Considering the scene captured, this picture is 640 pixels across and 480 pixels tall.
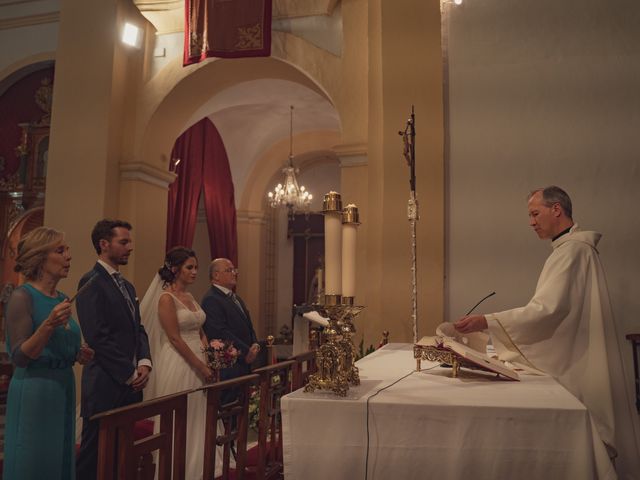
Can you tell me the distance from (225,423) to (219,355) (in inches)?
42.6

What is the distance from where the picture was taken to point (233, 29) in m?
6.43

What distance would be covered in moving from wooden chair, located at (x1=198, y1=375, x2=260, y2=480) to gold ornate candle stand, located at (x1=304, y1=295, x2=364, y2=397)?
810 millimetres

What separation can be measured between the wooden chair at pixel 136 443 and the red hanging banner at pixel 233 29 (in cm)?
489

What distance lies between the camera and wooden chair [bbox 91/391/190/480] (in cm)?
201

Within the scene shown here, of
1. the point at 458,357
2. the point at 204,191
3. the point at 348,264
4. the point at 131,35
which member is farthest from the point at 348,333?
the point at 204,191

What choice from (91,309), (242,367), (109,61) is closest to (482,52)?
(242,367)

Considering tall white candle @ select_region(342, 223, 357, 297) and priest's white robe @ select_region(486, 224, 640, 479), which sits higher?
tall white candle @ select_region(342, 223, 357, 297)

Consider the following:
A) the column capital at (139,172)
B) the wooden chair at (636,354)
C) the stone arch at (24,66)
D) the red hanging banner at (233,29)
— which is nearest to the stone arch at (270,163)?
the stone arch at (24,66)

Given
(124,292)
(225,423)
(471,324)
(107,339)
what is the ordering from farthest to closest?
(124,292) < (107,339) < (225,423) < (471,324)

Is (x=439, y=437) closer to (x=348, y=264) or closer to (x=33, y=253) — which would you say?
(x=348, y=264)

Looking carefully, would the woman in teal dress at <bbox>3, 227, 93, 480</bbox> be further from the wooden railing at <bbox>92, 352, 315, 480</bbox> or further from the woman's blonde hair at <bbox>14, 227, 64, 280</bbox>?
the wooden railing at <bbox>92, 352, 315, 480</bbox>

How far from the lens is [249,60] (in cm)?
685

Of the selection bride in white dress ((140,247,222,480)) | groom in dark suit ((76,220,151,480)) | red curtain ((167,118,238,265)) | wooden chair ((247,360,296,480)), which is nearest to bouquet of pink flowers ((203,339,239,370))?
bride in white dress ((140,247,222,480))

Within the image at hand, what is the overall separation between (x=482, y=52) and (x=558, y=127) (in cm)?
94
